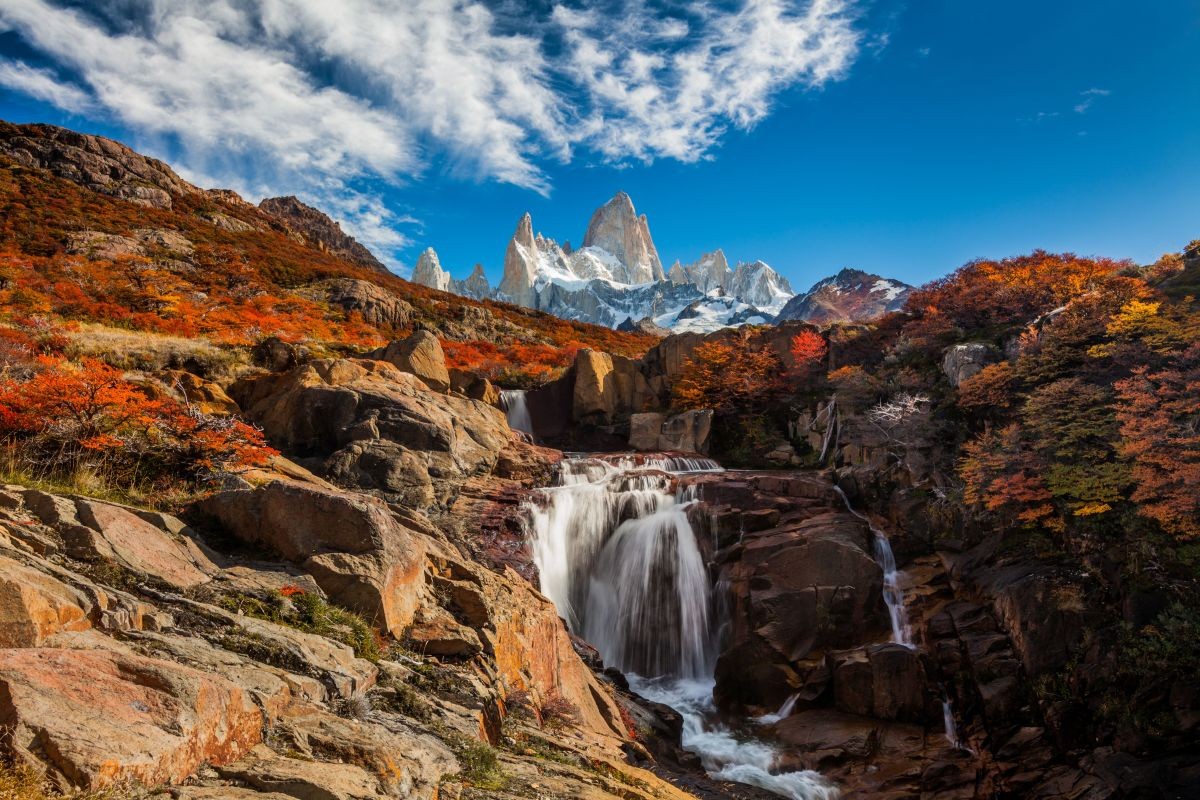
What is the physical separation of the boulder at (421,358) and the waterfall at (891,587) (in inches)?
740

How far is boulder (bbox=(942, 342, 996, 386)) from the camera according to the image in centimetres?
2202

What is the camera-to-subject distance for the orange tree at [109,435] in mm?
9297

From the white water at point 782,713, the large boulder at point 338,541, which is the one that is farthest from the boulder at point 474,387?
the large boulder at point 338,541

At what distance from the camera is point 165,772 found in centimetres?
323

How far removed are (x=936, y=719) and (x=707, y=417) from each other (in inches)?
751

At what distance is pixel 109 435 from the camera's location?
9.61m

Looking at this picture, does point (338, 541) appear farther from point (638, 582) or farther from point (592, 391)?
point (592, 391)

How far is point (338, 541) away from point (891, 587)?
1597 centimetres

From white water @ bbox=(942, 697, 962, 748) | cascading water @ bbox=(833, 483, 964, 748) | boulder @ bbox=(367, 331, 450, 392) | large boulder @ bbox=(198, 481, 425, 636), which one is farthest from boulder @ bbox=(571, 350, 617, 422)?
large boulder @ bbox=(198, 481, 425, 636)

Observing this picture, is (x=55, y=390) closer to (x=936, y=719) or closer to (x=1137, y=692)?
(x=936, y=719)

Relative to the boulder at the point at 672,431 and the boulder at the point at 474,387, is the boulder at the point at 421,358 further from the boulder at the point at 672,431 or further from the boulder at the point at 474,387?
the boulder at the point at 672,431

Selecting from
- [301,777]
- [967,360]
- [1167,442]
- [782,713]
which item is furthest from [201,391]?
[967,360]

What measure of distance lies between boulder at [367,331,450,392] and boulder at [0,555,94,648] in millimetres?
23360

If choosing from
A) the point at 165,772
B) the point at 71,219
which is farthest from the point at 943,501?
the point at 71,219
